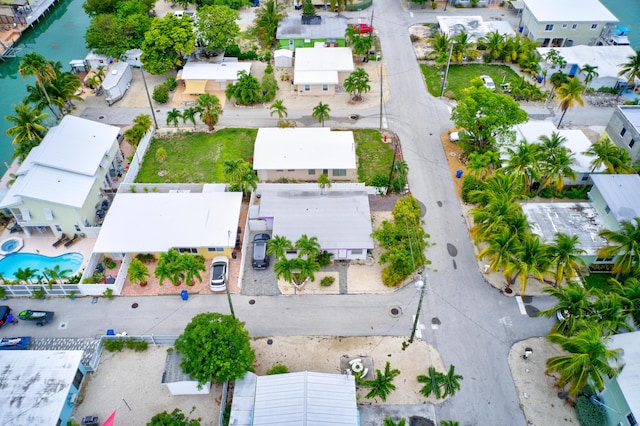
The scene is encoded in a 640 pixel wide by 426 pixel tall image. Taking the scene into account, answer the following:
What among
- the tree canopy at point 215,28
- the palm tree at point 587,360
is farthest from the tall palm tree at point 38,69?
the palm tree at point 587,360

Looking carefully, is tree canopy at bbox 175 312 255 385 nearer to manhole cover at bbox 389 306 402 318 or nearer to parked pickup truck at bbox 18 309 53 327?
manhole cover at bbox 389 306 402 318

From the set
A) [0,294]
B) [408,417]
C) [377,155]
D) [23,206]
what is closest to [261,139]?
[377,155]

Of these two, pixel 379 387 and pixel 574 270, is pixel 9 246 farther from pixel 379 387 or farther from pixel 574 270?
pixel 574 270

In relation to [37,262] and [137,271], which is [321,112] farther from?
[37,262]

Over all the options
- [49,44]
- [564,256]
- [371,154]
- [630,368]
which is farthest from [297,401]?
[49,44]

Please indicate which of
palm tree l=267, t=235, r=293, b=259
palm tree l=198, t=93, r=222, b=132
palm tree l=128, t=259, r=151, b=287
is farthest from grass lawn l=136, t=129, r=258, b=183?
palm tree l=128, t=259, r=151, b=287
